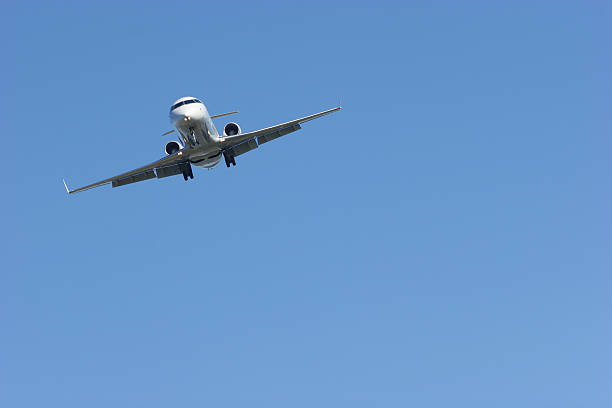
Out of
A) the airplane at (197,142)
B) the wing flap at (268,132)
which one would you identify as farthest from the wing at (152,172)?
the wing flap at (268,132)

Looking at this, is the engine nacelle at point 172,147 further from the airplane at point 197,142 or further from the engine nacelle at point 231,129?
the engine nacelle at point 231,129

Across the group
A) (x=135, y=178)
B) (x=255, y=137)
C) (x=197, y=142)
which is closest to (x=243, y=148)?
(x=255, y=137)

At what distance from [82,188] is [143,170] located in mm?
3558

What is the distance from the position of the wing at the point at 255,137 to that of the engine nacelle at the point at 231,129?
0.62m

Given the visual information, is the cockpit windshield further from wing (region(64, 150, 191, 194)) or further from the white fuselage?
wing (region(64, 150, 191, 194))

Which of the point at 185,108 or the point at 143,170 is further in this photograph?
the point at 143,170

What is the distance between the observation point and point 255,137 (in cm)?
5572

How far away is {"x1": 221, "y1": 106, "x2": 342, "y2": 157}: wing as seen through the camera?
54.4 meters

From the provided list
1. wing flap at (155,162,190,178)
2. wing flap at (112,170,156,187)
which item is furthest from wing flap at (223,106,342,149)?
wing flap at (112,170,156,187)

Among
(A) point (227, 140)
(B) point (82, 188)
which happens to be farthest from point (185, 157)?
(B) point (82, 188)

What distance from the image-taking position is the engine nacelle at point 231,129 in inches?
2183

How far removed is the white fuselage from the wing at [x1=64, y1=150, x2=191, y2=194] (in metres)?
1.17

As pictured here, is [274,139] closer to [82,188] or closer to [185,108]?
[185,108]

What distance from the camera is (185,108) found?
52.3 meters
